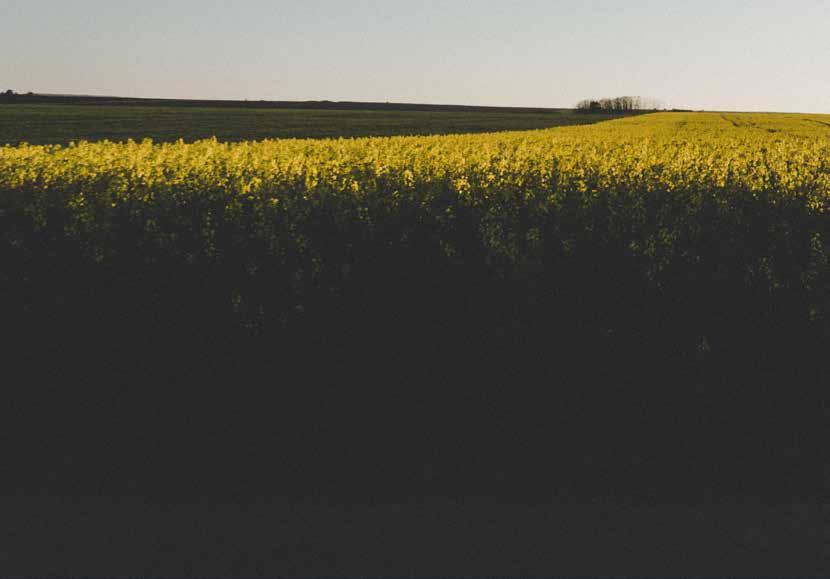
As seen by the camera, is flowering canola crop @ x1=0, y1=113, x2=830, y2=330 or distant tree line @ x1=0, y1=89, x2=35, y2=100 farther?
distant tree line @ x1=0, y1=89, x2=35, y2=100

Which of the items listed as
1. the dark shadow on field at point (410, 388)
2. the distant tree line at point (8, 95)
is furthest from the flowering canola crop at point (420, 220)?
the distant tree line at point (8, 95)

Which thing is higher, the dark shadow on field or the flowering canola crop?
the flowering canola crop

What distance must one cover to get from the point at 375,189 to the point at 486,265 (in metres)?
0.93

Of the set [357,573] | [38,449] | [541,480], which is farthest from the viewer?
[38,449]

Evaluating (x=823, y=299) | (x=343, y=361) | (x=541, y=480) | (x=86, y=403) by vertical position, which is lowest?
(x=541, y=480)

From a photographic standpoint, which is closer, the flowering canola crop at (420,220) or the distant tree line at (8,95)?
the flowering canola crop at (420,220)

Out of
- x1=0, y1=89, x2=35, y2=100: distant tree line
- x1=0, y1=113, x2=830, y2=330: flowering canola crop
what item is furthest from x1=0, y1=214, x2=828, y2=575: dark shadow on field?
x1=0, y1=89, x2=35, y2=100: distant tree line

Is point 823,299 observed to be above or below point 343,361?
above

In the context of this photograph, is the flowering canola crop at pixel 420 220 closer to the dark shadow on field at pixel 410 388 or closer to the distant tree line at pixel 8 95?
the dark shadow on field at pixel 410 388

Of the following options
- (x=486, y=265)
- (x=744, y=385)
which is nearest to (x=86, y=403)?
(x=486, y=265)

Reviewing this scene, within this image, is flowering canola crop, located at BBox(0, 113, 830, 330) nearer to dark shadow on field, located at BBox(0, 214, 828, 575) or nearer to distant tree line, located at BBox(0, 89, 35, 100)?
dark shadow on field, located at BBox(0, 214, 828, 575)

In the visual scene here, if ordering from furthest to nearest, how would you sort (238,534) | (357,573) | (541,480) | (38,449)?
1. (38,449)
2. (541,480)
3. (238,534)
4. (357,573)

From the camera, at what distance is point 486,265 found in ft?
16.0

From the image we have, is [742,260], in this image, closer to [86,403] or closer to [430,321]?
[430,321]
